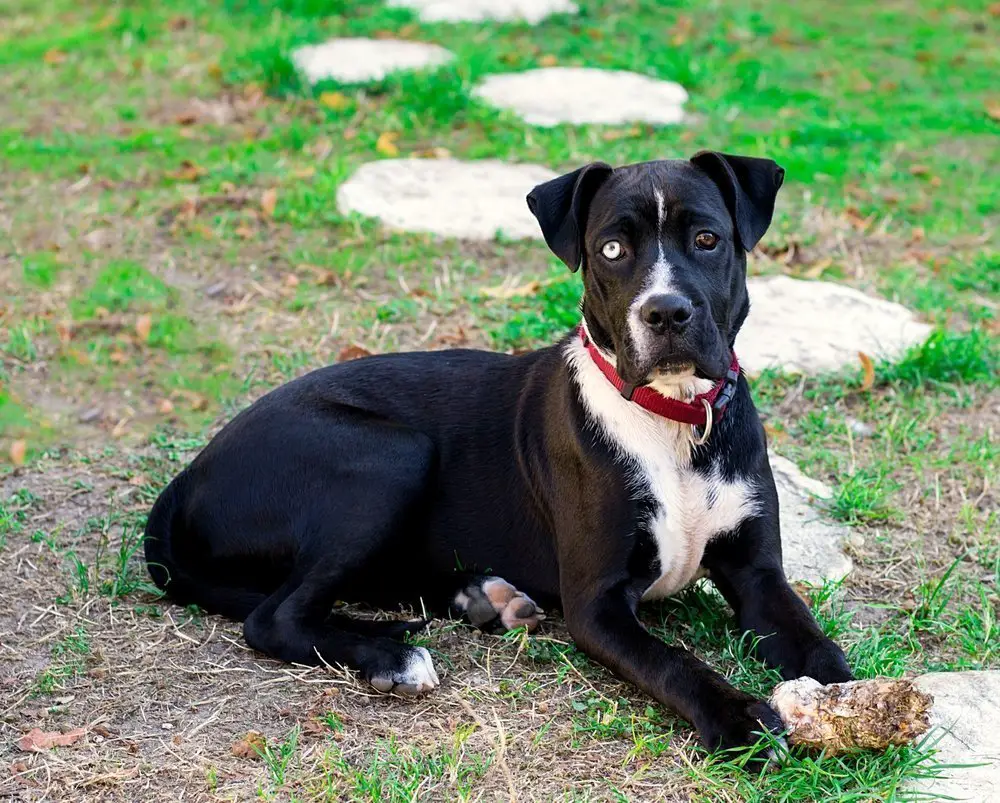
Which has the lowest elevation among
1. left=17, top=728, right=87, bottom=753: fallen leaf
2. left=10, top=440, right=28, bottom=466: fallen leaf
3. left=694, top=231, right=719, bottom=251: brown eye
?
left=10, top=440, right=28, bottom=466: fallen leaf

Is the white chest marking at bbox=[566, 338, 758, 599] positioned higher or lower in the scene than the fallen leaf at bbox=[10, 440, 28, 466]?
higher

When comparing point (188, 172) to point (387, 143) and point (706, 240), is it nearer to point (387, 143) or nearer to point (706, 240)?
point (387, 143)

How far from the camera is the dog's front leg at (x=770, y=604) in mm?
3752

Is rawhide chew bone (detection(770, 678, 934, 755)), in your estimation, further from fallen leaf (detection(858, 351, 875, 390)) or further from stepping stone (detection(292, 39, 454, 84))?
stepping stone (detection(292, 39, 454, 84))

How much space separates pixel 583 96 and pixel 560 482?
5648 mm

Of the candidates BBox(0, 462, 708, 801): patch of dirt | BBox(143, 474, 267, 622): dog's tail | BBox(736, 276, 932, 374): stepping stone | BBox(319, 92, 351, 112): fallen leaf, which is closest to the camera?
BBox(0, 462, 708, 801): patch of dirt

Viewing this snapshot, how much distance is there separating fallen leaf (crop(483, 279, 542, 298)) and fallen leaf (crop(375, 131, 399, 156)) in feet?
6.32

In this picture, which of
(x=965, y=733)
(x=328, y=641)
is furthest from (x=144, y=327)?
(x=965, y=733)

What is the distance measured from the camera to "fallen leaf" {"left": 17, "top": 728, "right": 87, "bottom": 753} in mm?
→ 3561

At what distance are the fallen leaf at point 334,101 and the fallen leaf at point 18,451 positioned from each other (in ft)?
13.3

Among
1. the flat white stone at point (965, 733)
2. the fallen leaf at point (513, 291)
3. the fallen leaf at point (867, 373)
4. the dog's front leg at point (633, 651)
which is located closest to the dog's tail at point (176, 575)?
the dog's front leg at point (633, 651)

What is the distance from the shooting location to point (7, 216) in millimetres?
7578

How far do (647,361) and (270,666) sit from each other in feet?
4.88

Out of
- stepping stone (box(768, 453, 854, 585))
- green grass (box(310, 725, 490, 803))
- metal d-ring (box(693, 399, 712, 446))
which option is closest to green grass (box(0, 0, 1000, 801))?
green grass (box(310, 725, 490, 803))
